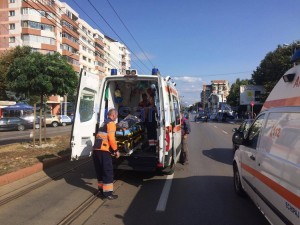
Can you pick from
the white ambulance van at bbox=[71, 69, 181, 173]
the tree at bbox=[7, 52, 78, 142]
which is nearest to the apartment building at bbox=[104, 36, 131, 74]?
the tree at bbox=[7, 52, 78, 142]

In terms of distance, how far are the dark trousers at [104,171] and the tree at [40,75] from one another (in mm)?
7326

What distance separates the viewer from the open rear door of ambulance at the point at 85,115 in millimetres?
8109

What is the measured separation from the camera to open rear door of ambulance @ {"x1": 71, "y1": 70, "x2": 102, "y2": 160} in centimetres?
811

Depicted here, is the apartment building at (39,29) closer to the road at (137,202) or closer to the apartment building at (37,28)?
the apartment building at (37,28)

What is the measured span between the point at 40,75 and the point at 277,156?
Result: 36.5ft

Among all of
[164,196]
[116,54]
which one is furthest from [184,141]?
[116,54]

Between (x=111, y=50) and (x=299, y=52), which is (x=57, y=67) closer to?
(x=299, y=52)

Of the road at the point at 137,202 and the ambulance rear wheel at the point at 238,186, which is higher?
the ambulance rear wheel at the point at 238,186

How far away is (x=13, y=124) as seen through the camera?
3572cm

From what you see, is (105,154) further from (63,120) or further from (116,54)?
(116,54)

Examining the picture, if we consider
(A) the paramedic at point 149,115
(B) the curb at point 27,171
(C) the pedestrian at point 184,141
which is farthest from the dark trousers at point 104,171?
(C) the pedestrian at point 184,141

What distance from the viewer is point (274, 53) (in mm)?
59344

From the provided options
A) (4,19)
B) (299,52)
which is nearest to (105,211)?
(299,52)

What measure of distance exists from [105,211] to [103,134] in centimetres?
167
